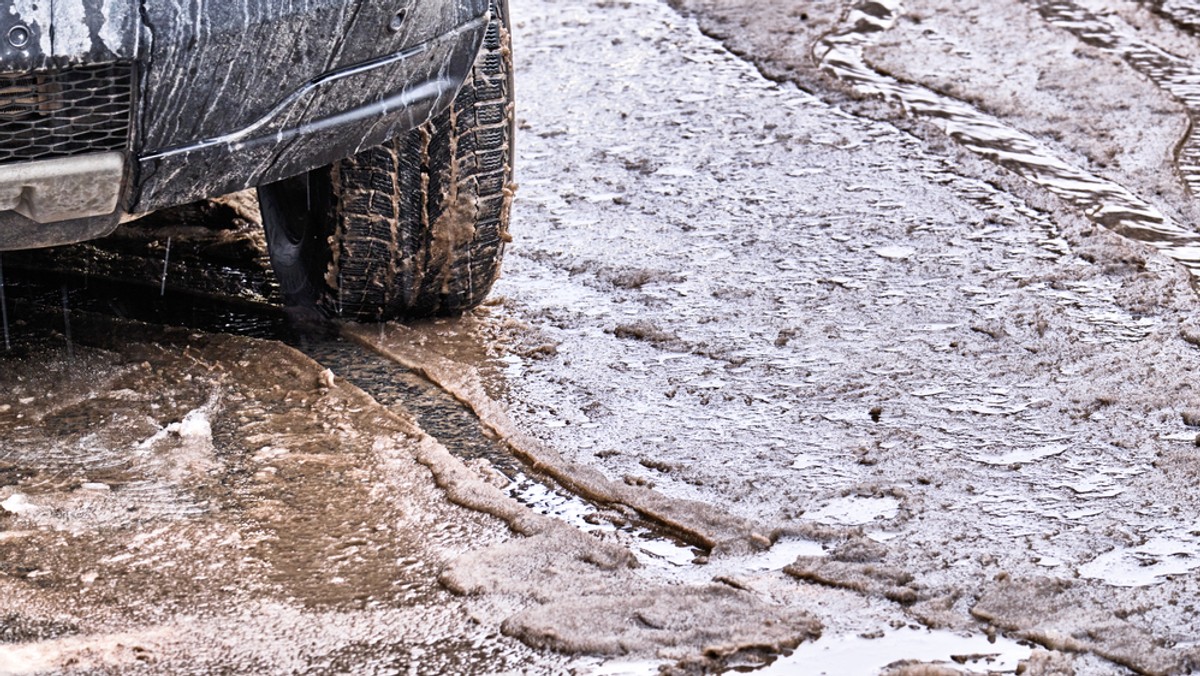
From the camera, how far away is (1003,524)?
2.56 m

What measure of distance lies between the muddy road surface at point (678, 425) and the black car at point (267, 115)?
0.32m

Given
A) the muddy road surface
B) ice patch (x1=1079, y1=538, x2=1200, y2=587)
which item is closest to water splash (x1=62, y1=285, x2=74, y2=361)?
the muddy road surface

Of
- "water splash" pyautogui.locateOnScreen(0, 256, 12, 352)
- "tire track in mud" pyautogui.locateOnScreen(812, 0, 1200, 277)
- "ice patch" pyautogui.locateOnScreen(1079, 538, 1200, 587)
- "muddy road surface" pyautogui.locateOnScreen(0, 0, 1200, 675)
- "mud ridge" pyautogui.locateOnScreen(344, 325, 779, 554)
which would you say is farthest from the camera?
"tire track in mud" pyautogui.locateOnScreen(812, 0, 1200, 277)

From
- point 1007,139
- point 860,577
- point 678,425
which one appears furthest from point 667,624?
point 1007,139

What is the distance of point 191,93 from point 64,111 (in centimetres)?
20

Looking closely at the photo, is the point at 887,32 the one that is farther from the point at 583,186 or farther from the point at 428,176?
the point at 428,176

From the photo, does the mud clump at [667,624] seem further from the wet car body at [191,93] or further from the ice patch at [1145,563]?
the wet car body at [191,93]

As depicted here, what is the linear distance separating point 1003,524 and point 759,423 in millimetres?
548

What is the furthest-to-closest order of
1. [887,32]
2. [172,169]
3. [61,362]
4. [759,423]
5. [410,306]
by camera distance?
[887,32] < [410,306] < [61,362] < [759,423] < [172,169]

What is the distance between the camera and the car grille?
2326 millimetres

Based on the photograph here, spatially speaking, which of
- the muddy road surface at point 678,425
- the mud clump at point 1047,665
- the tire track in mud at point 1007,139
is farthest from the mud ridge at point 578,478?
the tire track in mud at point 1007,139

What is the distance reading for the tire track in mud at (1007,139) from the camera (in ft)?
12.7

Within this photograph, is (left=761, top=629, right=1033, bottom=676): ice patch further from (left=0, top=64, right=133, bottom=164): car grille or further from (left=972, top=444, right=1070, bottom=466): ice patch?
(left=0, top=64, right=133, bottom=164): car grille

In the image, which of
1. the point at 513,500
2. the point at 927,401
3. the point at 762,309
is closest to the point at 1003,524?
the point at 927,401
